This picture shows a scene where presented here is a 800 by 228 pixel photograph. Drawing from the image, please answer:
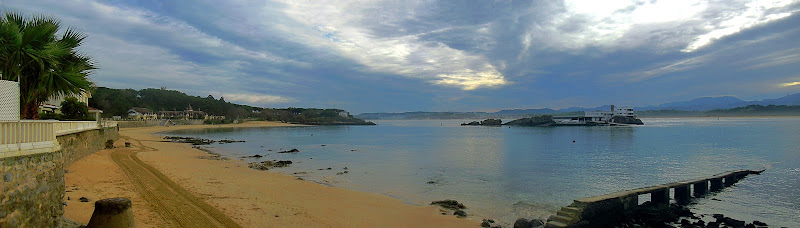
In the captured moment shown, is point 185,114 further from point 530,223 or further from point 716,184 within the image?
point 716,184

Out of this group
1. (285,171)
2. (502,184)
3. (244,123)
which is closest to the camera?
(502,184)

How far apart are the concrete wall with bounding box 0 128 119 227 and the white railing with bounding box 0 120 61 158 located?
0.29 ft

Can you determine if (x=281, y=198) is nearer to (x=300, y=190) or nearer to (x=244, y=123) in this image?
(x=300, y=190)

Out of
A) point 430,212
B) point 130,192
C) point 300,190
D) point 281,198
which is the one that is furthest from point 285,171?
point 430,212

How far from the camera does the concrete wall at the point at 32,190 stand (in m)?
5.31

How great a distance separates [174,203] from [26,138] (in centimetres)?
499

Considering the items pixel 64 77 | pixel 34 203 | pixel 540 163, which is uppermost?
pixel 64 77

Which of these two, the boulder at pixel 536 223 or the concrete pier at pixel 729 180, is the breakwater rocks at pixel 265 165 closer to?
the boulder at pixel 536 223

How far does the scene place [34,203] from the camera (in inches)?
237

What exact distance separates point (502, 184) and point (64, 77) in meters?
16.9

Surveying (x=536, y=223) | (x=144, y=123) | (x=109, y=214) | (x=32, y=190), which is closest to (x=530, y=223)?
(x=536, y=223)

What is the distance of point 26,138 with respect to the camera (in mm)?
6000

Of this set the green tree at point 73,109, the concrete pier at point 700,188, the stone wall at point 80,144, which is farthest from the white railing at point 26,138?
the green tree at point 73,109

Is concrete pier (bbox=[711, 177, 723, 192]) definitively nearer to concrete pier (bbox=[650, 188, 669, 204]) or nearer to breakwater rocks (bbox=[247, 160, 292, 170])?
concrete pier (bbox=[650, 188, 669, 204])
